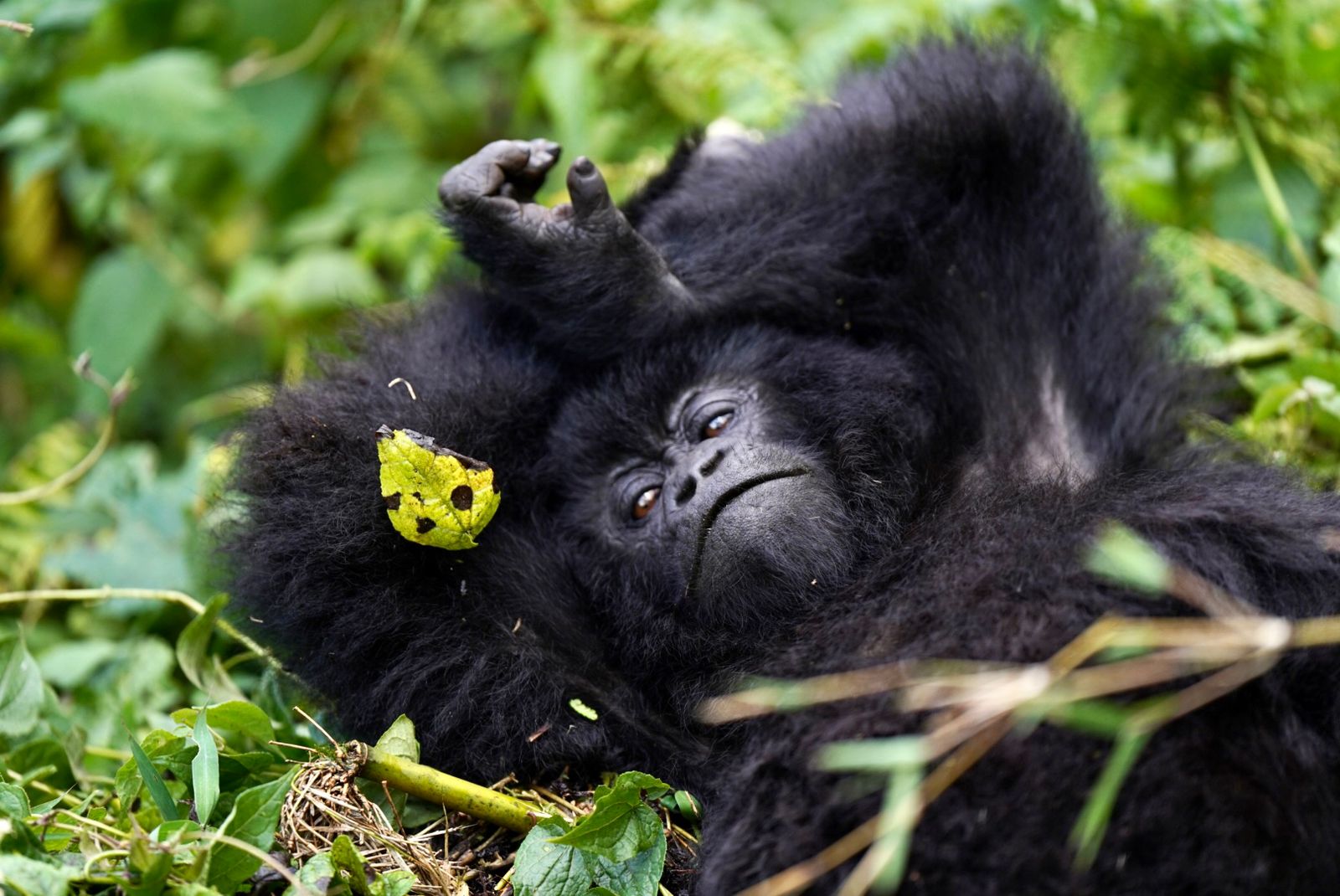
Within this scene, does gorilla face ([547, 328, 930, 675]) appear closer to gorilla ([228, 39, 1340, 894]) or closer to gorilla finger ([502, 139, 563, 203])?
gorilla ([228, 39, 1340, 894])

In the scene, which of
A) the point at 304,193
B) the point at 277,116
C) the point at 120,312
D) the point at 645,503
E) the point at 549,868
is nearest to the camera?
the point at 549,868

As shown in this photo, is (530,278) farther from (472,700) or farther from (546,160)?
(472,700)

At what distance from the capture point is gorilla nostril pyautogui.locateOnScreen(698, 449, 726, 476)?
2570 millimetres

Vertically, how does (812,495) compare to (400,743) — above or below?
above

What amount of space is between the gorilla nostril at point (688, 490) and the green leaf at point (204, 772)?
989mm

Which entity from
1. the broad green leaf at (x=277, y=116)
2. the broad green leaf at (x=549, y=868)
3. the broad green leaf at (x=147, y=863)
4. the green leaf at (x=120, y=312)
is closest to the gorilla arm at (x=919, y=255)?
the broad green leaf at (x=549, y=868)

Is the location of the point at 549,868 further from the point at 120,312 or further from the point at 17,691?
the point at 120,312

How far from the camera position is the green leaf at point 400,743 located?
2273mm

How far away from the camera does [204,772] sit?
197 cm

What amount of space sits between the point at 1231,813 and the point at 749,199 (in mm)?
1821

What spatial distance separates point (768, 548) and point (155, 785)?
1140mm

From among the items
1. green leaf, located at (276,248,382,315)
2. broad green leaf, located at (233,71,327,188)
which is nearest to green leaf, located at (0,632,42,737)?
green leaf, located at (276,248,382,315)

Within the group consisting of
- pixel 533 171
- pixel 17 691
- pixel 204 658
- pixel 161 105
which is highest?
pixel 533 171

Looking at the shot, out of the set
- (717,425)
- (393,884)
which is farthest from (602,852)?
(717,425)
